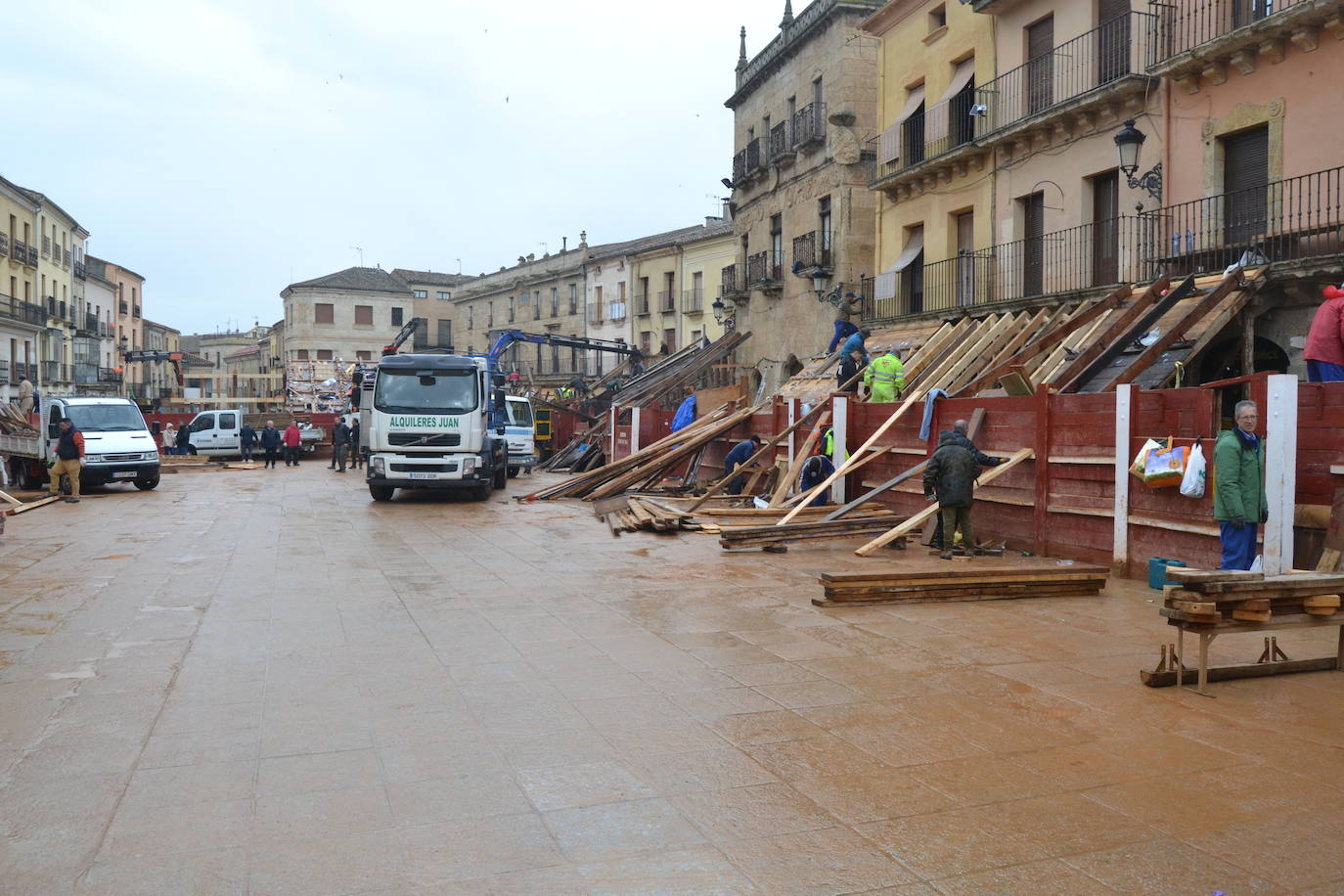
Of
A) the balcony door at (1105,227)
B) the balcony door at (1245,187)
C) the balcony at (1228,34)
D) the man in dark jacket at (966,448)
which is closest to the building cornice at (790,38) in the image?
the balcony door at (1105,227)

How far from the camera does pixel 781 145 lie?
3005 centimetres

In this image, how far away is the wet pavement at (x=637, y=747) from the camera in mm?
3746

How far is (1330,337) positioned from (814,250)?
18256mm

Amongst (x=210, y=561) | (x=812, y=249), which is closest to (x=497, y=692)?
(x=210, y=561)

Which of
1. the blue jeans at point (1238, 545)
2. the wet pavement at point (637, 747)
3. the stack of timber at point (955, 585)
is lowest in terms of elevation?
the wet pavement at point (637, 747)

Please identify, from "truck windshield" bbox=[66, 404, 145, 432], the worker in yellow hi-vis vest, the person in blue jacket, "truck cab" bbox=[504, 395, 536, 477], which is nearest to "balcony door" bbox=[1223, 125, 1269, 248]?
the worker in yellow hi-vis vest

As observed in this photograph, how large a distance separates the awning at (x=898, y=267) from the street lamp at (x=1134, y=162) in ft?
22.6

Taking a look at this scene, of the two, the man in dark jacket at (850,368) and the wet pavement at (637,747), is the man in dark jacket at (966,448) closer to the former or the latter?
the wet pavement at (637,747)

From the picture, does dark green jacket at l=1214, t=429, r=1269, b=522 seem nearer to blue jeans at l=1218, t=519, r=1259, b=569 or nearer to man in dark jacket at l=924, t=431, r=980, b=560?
blue jeans at l=1218, t=519, r=1259, b=569

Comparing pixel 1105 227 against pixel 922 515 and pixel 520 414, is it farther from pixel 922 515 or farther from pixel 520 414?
pixel 520 414

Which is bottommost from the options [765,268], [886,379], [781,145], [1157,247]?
[886,379]

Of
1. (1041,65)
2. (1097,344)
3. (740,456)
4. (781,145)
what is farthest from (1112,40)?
(781,145)

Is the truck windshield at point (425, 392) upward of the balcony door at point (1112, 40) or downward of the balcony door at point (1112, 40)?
downward

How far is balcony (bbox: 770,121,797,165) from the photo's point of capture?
2939 cm
